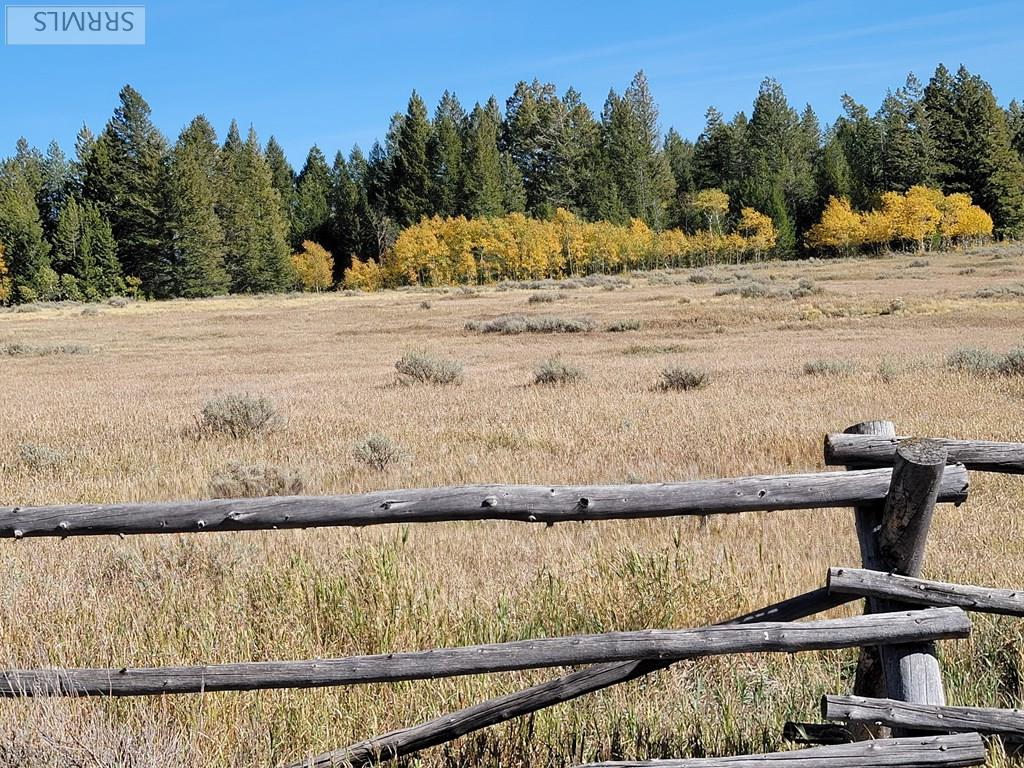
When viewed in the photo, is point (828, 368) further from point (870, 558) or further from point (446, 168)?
point (446, 168)

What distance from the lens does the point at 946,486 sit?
3.37 meters

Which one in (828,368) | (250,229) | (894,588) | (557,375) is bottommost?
(828,368)

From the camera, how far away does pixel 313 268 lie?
8550 centimetres

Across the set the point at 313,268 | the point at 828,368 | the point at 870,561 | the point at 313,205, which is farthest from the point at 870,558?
the point at 313,205

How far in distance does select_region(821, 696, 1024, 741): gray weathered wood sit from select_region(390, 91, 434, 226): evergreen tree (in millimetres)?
87332

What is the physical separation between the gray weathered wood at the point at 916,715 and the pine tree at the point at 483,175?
270 feet

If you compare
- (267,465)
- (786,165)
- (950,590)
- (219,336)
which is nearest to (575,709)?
(950,590)

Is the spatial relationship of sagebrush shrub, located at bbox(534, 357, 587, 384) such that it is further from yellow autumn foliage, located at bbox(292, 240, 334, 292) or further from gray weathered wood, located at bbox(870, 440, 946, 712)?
yellow autumn foliage, located at bbox(292, 240, 334, 292)

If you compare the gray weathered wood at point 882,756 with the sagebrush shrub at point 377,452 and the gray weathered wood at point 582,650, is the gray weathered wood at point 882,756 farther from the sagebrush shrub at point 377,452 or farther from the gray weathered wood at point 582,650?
the sagebrush shrub at point 377,452

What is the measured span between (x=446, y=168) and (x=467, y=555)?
85.8 meters

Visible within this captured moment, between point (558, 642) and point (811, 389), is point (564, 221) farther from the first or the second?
point (558, 642)

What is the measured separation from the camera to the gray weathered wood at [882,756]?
282 cm

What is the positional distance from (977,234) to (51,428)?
80.9 metres

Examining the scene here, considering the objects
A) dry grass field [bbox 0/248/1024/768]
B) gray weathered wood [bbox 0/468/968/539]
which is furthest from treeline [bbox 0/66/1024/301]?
gray weathered wood [bbox 0/468/968/539]
